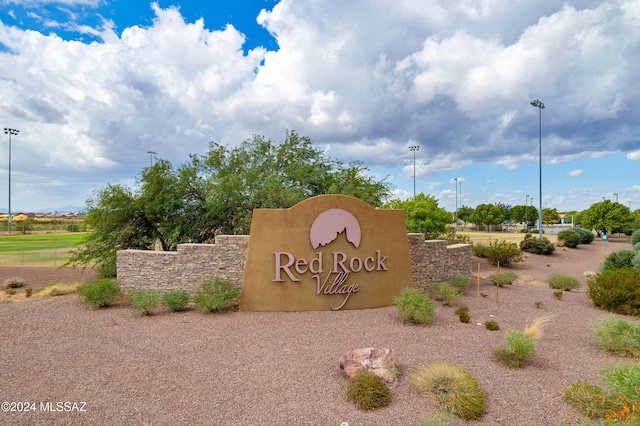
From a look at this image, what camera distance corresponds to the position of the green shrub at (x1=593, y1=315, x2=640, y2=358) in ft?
27.5

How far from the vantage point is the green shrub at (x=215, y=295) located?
11617 millimetres

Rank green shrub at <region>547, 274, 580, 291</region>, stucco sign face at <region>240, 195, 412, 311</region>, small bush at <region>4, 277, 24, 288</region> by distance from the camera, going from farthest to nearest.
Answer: small bush at <region>4, 277, 24, 288</region> → green shrub at <region>547, 274, 580, 291</region> → stucco sign face at <region>240, 195, 412, 311</region>

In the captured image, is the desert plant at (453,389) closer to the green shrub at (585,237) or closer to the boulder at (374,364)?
the boulder at (374,364)

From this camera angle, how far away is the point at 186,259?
13172 millimetres

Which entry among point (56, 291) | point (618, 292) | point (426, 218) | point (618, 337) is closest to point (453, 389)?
point (618, 337)

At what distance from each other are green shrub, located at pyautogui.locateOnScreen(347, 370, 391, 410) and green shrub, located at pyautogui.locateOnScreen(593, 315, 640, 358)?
6.23 meters

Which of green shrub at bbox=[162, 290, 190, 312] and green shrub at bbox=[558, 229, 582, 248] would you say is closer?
green shrub at bbox=[162, 290, 190, 312]

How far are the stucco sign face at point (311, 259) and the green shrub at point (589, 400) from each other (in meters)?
6.99

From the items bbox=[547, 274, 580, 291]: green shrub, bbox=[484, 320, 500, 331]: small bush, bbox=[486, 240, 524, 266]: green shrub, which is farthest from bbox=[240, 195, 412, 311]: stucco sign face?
bbox=[486, 240, 524, 266]: green shrub

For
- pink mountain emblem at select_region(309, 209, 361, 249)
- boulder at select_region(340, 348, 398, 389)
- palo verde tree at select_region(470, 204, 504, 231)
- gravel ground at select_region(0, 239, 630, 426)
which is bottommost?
gravel ground at select_region(0, 239, 630, 426)

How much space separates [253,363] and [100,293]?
791 centimetres

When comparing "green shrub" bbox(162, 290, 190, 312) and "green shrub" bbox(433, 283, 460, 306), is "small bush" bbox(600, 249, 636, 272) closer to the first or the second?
"green shrub" bbox(433, 283, 460, 306)

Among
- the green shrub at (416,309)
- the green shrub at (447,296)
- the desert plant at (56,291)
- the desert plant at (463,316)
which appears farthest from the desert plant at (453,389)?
the desert plant at (56,291)

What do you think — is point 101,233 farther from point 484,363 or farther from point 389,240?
point 484,363
